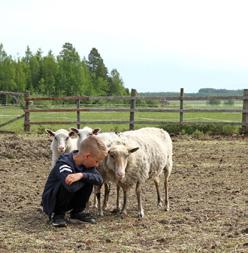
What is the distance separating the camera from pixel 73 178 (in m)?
6.81

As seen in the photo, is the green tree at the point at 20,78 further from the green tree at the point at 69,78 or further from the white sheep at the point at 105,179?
the white sheep at the point at 105,179

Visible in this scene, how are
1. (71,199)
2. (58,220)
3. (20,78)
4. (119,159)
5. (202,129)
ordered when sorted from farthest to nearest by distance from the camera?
1. (20,78)
2. (202,129)
3. (119,159)
4. (71,199)
5. (58,220)

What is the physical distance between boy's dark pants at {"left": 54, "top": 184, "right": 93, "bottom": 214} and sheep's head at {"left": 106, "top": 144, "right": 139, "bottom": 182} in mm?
406

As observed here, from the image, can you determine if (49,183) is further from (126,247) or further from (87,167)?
(126,247)

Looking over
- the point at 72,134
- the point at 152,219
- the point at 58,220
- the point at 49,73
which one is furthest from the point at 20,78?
the point at 58,220

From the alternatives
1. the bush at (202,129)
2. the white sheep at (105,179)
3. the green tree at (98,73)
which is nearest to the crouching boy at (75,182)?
the white sheep at (105,179)

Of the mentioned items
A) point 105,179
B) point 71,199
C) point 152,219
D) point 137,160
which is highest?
point 137,160

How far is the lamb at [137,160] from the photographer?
741 centimetres

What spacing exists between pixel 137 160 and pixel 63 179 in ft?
4.17

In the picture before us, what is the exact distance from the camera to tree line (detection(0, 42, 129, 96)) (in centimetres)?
5756

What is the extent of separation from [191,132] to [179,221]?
12.4m

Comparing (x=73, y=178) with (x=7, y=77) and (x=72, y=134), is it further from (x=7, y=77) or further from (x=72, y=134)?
(x=7, y=77)

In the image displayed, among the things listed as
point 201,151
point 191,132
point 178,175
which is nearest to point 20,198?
point 178,175

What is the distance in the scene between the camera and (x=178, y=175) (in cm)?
1134
